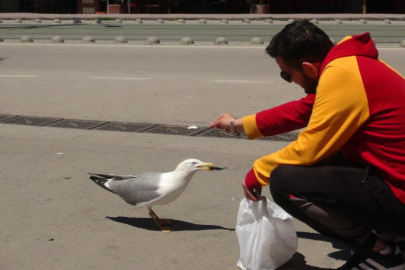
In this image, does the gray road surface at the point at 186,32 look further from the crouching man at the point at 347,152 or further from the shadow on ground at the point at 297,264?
the crouching man at the point at 347,152

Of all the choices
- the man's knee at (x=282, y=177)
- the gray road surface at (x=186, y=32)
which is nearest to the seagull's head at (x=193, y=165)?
the man's knee at (x=282, y=177)

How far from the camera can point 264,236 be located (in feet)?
13.4

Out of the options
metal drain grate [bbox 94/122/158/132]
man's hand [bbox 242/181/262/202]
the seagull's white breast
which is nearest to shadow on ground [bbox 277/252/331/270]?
man's hand [bbox 242/181/262/202]

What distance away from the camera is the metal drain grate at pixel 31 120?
833 cm

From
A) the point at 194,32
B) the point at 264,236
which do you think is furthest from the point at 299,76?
the point at 194,32

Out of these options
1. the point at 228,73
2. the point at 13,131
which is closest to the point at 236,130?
the point at 13,131

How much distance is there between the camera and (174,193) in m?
4.71

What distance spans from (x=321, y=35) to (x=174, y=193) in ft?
4.95

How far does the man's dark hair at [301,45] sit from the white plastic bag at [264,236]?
2.67 ft

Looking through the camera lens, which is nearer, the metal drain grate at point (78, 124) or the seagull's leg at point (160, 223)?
the seagull's leg at point (160, 223)

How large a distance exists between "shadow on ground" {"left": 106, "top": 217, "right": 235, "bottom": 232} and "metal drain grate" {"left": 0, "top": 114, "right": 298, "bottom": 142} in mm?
2491

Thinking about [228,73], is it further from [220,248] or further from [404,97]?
[404,97]

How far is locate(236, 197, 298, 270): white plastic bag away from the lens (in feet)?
13.4

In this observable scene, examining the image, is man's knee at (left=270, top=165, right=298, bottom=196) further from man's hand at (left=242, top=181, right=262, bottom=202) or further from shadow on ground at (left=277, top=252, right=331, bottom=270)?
shadow on ground at (left=277, top=252, right=331, bottom=270)
